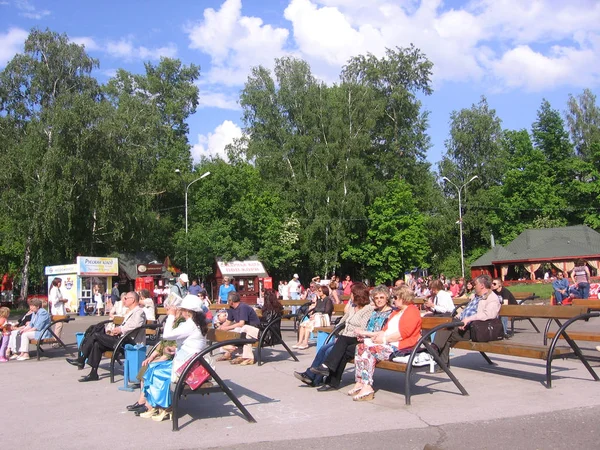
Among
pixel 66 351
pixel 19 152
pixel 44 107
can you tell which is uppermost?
pixel 44 107

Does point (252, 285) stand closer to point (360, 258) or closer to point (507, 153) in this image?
point (360, 258)

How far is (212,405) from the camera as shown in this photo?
25.0 feet

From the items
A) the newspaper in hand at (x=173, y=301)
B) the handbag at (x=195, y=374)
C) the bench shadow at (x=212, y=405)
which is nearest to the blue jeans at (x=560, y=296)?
the bench shadow at (x=212, y=405)

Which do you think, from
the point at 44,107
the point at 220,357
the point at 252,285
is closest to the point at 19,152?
the point at 44,107

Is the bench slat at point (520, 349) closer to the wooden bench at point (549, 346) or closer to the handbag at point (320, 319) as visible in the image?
the wooden bench at point (549, 346)

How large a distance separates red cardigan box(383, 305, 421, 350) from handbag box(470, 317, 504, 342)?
1015 mm

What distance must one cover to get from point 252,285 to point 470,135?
1042 inches

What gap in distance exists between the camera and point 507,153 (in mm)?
60094

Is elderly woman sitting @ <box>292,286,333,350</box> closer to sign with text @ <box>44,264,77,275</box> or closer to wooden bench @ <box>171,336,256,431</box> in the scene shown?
wooden bench @ <box>171,336,256,431</box>

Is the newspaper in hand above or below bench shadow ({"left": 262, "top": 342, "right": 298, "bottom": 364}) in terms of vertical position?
above

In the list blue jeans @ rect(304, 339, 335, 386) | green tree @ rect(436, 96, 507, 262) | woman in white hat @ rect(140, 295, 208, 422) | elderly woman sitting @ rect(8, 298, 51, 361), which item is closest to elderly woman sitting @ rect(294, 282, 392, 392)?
blue jeans @ rect(304, 339, 335, 386)

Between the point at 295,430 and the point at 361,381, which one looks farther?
the point at 361,381

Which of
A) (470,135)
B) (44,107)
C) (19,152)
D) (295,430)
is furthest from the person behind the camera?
(470,135)

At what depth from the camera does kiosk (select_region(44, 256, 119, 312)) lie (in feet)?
110
